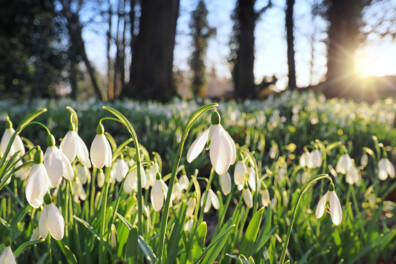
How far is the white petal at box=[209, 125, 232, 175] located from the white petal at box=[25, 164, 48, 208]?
1.29 feet

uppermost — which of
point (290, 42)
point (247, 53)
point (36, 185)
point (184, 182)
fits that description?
point (290, 42)

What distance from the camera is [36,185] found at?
832 mm

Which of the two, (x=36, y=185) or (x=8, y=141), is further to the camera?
(x=8, y=141)

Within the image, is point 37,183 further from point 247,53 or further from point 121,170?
point 247,53

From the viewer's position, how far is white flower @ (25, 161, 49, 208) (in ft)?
2.72

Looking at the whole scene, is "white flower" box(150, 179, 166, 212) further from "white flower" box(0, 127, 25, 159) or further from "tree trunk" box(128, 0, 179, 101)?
"tree trunk" box(128, 0, 179, 101)

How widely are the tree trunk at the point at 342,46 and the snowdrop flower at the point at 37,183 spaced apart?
522 inches

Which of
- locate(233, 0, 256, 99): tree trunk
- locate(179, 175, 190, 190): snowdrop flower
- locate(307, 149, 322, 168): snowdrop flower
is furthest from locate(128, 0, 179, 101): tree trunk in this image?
locate(179, 175, 190, 190): snowdrop flower

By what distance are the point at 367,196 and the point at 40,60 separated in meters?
10.6

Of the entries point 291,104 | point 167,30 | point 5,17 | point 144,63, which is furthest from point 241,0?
point 5,17

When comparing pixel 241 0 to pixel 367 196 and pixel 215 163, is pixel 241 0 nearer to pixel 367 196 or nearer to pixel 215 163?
pixel 367 196

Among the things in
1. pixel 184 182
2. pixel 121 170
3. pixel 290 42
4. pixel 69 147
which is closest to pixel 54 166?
pixel 69 147

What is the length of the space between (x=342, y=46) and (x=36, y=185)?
1375 centimetres

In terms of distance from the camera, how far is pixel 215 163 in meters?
0.82
